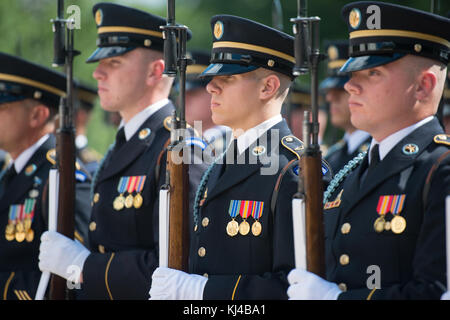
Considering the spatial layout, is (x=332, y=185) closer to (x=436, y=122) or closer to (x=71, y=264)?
(x=436, y=122)

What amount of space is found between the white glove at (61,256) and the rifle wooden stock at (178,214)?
3.03 feet

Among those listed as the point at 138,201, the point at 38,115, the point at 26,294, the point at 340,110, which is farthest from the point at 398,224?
the point at 340,110

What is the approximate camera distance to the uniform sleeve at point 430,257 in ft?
11.8

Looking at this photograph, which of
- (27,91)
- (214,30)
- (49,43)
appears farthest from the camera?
(49,43)

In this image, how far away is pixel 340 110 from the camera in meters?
8.31

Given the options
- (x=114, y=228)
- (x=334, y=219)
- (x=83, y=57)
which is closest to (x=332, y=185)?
(x=334, y=219)

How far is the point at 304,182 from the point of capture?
3.94m

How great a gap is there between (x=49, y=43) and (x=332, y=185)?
53.1 ft

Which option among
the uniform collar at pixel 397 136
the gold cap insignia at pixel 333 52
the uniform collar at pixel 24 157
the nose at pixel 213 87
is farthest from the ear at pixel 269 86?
the gold cap insignia at pixel 333 52

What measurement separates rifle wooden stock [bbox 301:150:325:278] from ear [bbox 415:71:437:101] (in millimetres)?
580

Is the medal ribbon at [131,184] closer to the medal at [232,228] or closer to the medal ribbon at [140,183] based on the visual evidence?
the medal ribbon at [140,183]

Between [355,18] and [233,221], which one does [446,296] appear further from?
[355,18]

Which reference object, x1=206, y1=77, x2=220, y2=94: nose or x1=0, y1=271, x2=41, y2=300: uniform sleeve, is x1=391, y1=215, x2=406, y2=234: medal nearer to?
x1=206, y1=77, x2=220, y2=94: nose

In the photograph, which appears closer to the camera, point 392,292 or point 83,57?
point 392,292
